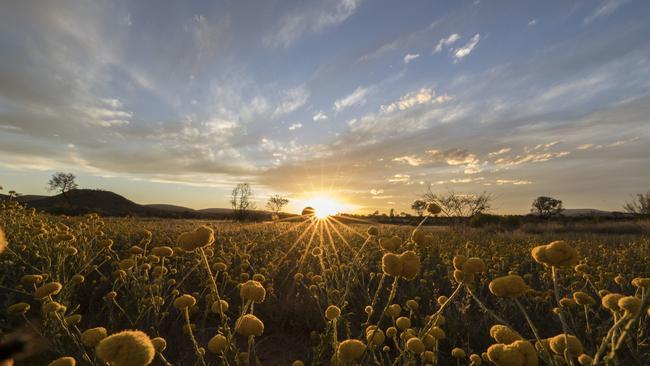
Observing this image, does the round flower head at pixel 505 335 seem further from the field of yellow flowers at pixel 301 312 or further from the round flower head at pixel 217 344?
the round flower head at pixel 217 344

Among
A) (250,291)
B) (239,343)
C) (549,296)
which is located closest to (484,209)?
(549,296)

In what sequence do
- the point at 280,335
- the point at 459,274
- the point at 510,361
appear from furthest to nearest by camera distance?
the point at 280,335
the point at 459,274
the point at 510,361

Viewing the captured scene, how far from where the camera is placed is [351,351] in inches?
69.1

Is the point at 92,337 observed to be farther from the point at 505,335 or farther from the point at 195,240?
the point at 505,335

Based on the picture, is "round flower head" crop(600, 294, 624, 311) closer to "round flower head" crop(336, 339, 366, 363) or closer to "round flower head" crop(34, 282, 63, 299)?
"round flower head" crop(336, 339, 366, 363)

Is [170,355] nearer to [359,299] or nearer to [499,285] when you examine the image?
[359,299]

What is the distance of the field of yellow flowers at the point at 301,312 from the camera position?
151 cm

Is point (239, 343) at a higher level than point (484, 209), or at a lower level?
lower

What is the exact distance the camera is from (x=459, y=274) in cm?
205

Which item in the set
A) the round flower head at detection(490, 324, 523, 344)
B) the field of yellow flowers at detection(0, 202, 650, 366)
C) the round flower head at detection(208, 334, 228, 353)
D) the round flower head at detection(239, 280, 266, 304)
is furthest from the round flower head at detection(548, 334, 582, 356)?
the round flower head at detection(208, 334, 228, 353)

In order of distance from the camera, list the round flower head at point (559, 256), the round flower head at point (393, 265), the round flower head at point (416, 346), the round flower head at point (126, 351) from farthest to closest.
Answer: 1. the round flower head at point (416, 346)
2. the round flower head at point (393, 265)
3. the round flower head at point (559, 256)
4. the round flower head at point (126, 351)

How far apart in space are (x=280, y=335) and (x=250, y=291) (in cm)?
281

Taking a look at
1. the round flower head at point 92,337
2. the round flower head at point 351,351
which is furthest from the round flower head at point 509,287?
the round flower head at point 92,337

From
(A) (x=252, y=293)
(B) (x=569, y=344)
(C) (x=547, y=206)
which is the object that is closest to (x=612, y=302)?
(B) (x=569, y=344)
